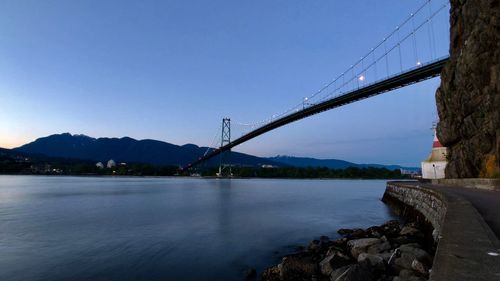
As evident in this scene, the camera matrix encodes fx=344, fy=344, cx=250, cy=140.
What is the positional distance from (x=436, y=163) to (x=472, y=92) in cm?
1388

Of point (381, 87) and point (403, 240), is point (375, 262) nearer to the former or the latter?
point (403, 240)

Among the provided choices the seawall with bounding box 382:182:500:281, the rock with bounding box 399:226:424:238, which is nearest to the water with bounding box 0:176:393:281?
the rock with bounding box 399:226:424:238

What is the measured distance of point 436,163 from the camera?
31547mm

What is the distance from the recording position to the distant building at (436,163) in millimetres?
30734

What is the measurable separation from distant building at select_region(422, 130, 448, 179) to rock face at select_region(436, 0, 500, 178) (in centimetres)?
659

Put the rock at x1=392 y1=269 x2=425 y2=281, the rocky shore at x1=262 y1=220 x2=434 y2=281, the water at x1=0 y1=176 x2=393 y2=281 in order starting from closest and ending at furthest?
1. the rock at x1=392 y1=269 x2=425 y2=281
2. the rocky shore at x1=262 y1=220 x2=434 y2=281
3. the water at x1=0 y1=176 x2=393 y2=281

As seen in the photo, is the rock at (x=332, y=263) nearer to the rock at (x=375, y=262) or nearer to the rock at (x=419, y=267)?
the rock at (x=375, y=262)

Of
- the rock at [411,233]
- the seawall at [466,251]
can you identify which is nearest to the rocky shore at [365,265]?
the rock at [411,233]

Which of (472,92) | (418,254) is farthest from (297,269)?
(472,92)

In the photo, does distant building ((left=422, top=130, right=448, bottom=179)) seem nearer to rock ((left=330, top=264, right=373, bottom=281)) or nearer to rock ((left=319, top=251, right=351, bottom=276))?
rock ((left=319, top=251, right=351, bottom=276))

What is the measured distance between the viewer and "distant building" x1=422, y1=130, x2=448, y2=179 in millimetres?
30734

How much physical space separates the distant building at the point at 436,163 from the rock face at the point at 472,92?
6.59 meters

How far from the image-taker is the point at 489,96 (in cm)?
1738

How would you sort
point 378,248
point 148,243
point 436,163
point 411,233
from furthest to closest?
point 436,163 < point 148,243 < point 411,233 < point 378,248
